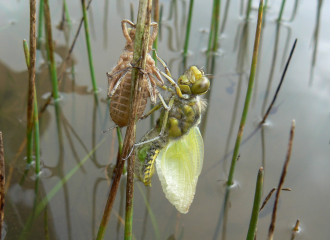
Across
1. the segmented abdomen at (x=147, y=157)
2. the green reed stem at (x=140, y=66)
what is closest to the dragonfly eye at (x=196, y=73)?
the segmented abdomen at (x=147, y=157)

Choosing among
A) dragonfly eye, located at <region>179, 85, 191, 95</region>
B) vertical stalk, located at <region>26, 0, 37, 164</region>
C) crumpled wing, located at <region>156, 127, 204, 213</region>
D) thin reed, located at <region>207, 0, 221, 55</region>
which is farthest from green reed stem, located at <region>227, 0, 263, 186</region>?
thin reed, located at <region>207, 0, 221, 55</region>

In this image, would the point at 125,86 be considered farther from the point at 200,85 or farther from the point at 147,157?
the point at 147,157

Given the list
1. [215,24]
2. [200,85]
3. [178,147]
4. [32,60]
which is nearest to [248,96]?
[200,85]

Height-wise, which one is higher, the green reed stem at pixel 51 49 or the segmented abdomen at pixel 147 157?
the green reed stem at pixel 51 49

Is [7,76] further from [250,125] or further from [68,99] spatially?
[250,125]

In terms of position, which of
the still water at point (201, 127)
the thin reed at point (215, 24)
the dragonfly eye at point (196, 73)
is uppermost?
the thin reed at point (215, 24)

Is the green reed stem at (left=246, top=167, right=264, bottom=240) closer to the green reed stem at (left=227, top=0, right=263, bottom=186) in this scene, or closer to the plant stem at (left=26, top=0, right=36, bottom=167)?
the green reed stem at (left=227, top=0, right=263, bottom=186)

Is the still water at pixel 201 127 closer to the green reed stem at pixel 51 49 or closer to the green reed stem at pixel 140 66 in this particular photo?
the green reed stem at pixel 51 49

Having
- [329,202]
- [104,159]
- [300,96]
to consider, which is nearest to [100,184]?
[104,159]

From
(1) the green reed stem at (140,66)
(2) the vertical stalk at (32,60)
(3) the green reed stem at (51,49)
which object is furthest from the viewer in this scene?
(3) the green reed stem at (51,49)
